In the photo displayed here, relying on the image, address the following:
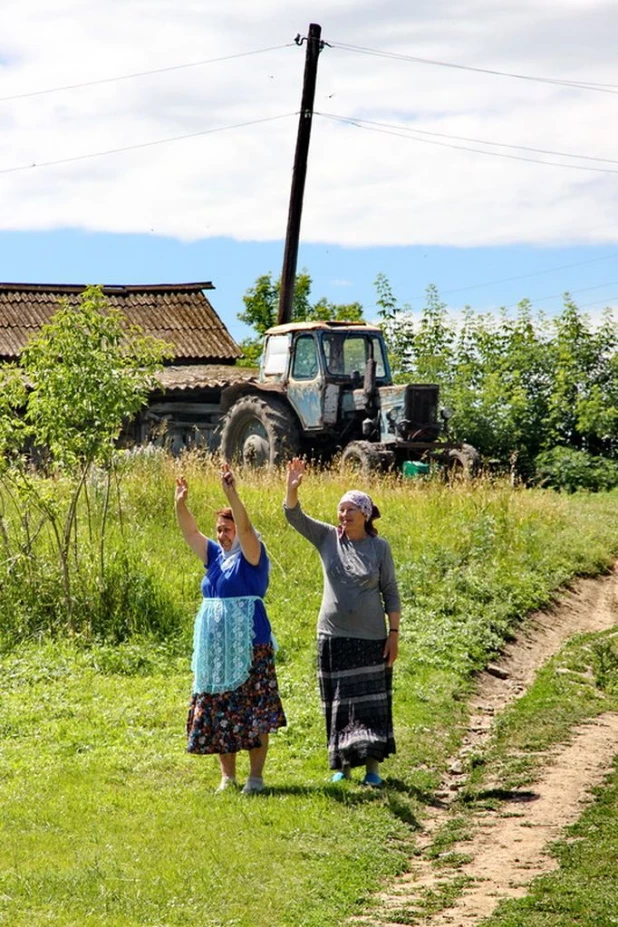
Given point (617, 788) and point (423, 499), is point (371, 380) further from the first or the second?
point (617, 788)

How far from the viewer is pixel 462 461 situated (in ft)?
69.6

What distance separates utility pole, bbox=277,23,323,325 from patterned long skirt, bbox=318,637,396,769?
18.9m

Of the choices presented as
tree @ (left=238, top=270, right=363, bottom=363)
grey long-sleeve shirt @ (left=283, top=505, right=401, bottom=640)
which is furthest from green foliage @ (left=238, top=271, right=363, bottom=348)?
grey long-sleeve shirt @ (left=283, top=505, right=401, bottom=640)

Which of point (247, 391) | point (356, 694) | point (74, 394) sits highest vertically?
point (247, 391)

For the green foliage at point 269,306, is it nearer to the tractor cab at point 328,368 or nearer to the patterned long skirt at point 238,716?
the tractor cab at point 328,368

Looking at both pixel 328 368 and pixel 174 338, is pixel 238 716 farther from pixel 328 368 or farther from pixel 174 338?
pixel 174 338

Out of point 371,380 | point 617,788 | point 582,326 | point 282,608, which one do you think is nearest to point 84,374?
point 282,608

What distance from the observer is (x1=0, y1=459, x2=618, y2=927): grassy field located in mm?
6797

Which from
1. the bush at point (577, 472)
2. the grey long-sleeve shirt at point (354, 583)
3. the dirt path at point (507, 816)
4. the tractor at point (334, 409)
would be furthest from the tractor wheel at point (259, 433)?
the grey long-sleeve shirt at point (354, 583)

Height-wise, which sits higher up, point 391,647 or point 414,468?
point 414,468

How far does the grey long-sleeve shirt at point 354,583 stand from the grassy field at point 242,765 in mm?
998

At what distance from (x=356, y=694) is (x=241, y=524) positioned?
138 cm

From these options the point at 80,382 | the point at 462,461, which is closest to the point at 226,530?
the point at 80,382

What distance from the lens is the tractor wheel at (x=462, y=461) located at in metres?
20.9
